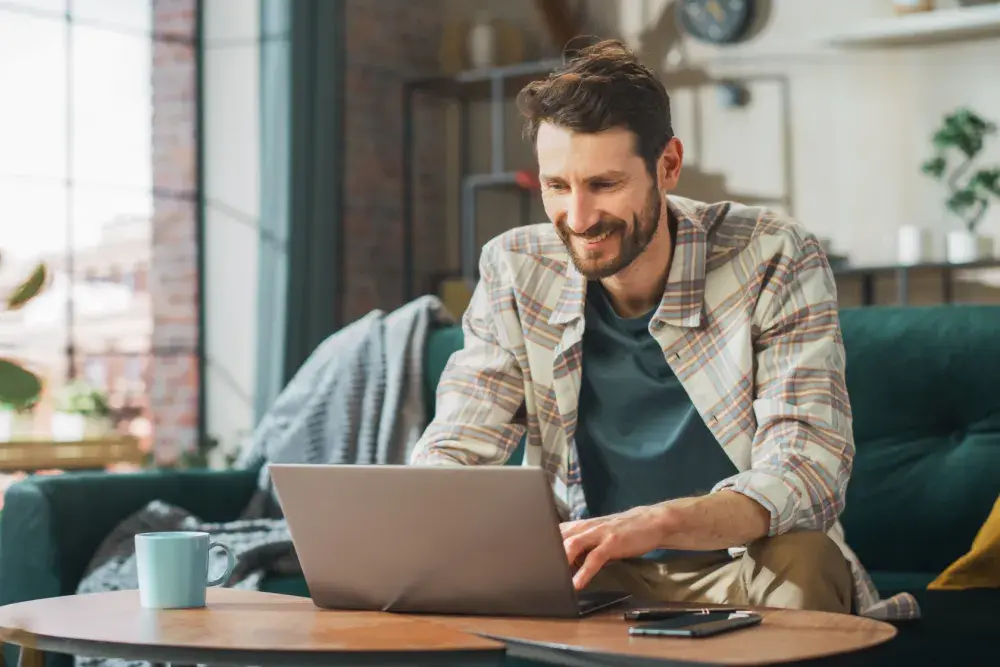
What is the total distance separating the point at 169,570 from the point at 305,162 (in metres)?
3.47

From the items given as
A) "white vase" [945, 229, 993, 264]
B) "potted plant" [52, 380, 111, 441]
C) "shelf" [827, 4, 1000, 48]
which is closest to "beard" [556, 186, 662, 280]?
"potted plant" [52, 380, 111, 441]

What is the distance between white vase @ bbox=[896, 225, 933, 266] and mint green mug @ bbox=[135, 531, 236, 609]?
12.5ft

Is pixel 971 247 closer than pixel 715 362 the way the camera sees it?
No

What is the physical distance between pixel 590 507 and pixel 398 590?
0.58m

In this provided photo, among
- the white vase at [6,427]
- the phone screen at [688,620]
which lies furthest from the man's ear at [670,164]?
the white vase at [6,427]

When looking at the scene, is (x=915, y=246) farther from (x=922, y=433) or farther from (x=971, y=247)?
(x=922, y=433)

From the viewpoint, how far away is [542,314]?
1777 millimetres

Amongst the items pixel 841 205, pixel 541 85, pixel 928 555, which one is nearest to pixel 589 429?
pixel 541 85

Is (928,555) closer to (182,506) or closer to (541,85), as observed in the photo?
(541,85)

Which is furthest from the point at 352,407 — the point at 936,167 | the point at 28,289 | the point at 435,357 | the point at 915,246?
the point at 936,167

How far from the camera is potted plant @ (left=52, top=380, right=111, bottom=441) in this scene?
13.9 feet

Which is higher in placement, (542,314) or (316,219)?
(316,219)

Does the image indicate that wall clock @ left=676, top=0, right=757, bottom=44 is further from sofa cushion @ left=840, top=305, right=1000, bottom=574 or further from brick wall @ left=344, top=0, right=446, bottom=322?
sofa cushion @ left=840, top=305, right=1000, bottom=574

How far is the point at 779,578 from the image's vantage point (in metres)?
1.41
